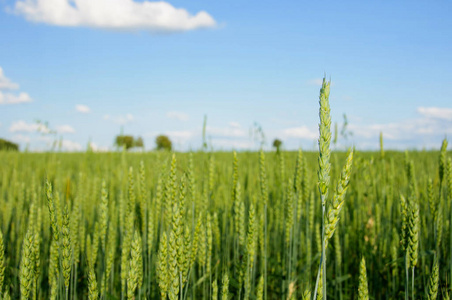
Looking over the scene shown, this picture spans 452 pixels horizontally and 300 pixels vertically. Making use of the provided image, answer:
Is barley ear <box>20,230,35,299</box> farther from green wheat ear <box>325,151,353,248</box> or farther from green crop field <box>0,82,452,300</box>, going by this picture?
green wheat ear <box>325,151,353,248</box>

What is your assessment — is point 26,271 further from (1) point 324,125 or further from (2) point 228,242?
(2) point 228,242

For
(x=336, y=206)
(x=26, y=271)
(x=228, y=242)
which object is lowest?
(x=228, y=242)

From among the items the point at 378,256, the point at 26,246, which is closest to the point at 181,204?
the point at 26,246

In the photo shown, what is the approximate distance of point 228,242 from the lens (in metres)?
2.09

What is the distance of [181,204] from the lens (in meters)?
1.19

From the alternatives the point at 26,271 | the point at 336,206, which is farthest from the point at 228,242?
the point at 336,206

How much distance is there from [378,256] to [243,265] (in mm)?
1211

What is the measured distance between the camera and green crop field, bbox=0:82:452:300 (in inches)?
43.5

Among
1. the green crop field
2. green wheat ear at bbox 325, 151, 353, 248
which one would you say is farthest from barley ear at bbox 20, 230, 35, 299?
green wheat ear at bbox 325, 151, 353, 248

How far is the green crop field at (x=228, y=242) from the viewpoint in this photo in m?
1.10

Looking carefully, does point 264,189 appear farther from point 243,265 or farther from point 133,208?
point 133,208

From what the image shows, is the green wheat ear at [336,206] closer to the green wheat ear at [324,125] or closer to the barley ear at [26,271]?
the green wheat ear at [324,125]

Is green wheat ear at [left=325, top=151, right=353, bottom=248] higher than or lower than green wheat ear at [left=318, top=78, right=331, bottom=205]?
lower

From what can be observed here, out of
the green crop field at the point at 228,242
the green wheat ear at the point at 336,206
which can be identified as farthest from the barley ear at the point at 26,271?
the green wheat ear at the point at 336,206
